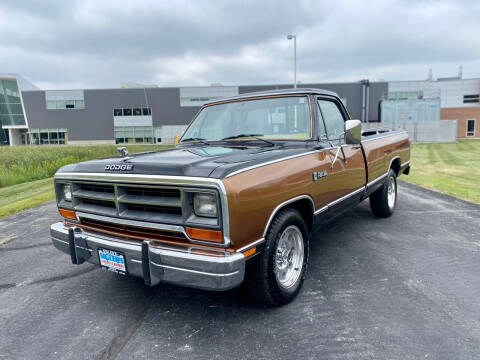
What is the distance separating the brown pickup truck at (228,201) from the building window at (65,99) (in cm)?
4982

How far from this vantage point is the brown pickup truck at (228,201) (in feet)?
7.98

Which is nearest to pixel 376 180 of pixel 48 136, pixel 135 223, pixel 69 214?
pixel 135 223

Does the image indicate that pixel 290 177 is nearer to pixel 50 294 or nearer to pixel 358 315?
pixel 358 315

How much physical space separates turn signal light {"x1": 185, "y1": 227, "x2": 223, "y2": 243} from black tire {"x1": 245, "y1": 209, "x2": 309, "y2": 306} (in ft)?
1.47

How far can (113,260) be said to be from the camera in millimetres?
2770

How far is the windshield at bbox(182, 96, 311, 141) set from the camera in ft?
12.7

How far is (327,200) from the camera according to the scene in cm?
369

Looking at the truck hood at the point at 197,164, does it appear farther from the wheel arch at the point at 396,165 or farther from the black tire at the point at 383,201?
the wheel arch at the point at 396,165

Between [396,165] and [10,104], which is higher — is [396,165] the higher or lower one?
the lower one

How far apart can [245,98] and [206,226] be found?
2.34 m

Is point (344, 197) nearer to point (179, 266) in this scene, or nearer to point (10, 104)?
point (179, 266)

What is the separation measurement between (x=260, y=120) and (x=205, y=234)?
78.5 inches

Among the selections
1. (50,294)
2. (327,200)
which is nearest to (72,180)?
(50,294)

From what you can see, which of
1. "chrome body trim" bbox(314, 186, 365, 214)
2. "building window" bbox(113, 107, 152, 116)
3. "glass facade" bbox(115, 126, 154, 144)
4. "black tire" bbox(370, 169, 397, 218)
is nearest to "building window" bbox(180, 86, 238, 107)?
"building window" bbox(113, 107, 152, 116)
